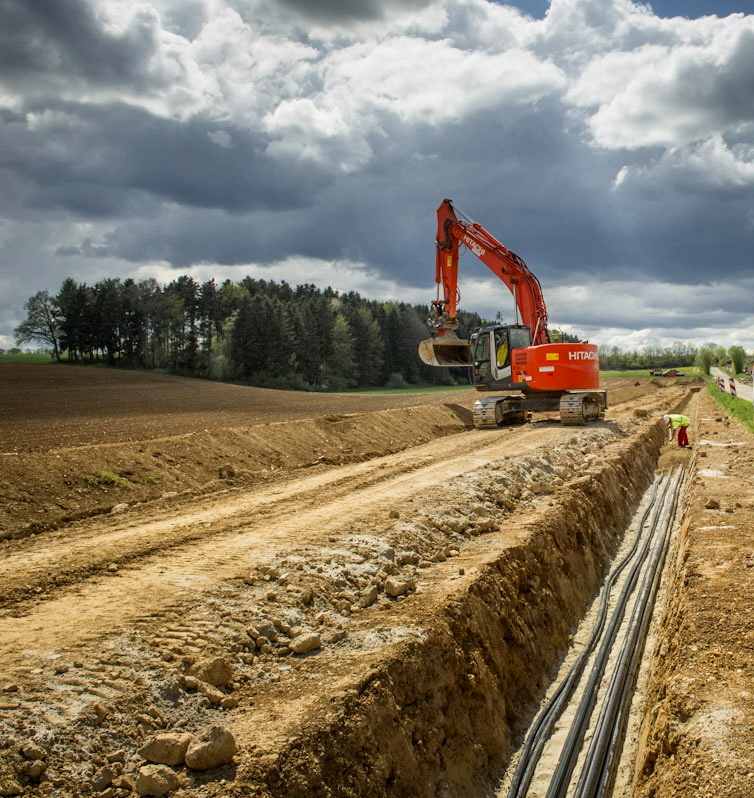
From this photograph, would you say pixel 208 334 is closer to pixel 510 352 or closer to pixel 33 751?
pixel 510 352

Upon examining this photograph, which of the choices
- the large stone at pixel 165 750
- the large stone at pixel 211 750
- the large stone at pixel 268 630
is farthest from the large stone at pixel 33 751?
the large stone at pixel 268 630

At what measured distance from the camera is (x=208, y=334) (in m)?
73.9

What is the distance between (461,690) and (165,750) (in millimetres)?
2923

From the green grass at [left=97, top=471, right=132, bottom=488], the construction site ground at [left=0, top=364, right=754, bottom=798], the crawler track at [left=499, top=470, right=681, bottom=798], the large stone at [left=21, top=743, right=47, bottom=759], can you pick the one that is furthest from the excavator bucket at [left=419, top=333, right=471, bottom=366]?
the large stone at [left=21, top=743, right=47, bottom=759]

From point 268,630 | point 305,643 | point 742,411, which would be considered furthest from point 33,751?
point 742,411

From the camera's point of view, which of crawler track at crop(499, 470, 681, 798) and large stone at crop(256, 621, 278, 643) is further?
crawler track at crop(499, 470, 681, 798)

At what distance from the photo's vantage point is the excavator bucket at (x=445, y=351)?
22.7 meters

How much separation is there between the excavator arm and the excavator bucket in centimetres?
41

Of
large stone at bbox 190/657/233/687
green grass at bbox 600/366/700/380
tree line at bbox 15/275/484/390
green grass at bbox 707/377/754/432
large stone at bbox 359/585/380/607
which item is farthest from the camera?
green grass at bbox 600/366/700/380

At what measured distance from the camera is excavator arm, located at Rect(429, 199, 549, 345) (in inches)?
868

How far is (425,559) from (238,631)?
3094 millimetres

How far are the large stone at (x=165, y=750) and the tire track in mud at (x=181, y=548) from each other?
1176 millimetres

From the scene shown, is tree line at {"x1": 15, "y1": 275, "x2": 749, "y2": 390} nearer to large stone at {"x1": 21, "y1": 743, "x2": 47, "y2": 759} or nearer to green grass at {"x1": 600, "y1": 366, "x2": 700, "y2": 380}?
green grass at {"x1": 600, "y1": 366, "x2": 700, "y2": 380}

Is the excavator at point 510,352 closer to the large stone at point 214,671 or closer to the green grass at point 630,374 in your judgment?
the large stone at point 214,671
